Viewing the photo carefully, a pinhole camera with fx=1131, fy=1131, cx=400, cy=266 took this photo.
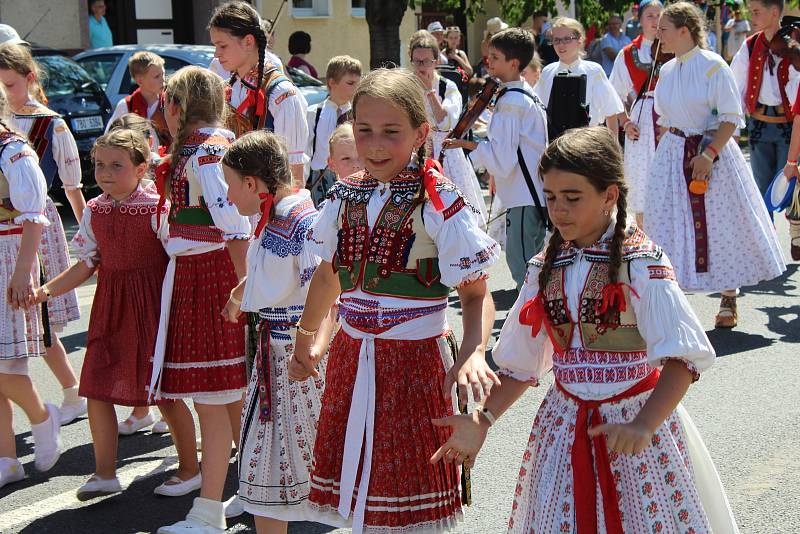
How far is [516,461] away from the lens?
205 inches

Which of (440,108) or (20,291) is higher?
(440,108)

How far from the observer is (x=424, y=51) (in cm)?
899

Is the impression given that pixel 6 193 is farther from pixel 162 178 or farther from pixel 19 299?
pixel 162 178

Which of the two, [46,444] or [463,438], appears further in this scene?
[46,444]

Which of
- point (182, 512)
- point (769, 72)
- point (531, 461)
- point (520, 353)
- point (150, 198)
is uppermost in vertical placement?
point (769, 72)

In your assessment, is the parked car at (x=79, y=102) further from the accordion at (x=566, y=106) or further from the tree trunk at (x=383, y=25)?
the accordion at (x=566, y=106)

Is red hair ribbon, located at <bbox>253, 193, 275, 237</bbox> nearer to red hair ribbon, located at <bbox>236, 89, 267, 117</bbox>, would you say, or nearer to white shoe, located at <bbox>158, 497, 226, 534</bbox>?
white shoe, located at <bbox>158, 497, 226, 534</bbox>

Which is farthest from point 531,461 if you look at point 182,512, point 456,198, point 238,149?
point 182,512

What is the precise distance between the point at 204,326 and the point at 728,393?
2964 millimetres

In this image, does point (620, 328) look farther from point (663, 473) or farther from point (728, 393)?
point (728, 393)

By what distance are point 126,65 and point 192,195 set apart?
1003cm

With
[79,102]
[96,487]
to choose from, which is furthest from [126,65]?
[96,487]

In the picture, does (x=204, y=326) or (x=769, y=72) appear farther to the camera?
(x=769, y=72)

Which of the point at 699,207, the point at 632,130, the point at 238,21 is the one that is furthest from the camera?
the point at 632,130
